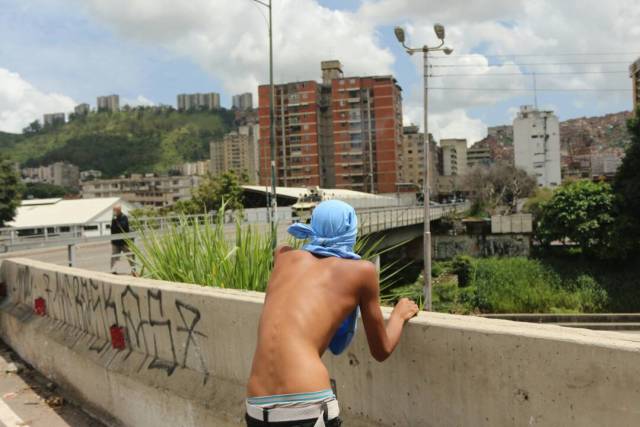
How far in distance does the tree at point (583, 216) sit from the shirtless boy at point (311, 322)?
37937mm

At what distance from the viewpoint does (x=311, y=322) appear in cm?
248

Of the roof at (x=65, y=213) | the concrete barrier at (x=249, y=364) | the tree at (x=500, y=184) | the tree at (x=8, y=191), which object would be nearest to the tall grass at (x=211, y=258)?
the concrete barrier at (x=249, y=364)

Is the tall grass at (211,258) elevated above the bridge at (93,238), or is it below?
above

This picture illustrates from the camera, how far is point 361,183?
385 feet

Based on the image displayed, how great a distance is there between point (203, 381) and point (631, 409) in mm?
2644

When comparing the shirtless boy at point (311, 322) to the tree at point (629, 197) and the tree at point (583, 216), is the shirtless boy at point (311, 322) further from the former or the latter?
the tree at point (583, 216)

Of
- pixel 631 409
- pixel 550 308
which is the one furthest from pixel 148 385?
pixel 550 308

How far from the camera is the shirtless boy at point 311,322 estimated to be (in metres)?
→ 2.38

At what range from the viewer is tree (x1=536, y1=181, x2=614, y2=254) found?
3741 cm

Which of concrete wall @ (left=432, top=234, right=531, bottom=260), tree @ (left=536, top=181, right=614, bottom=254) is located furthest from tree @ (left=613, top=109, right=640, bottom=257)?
concrete wall @ (left=432, top=234, right=531, bottom=260)

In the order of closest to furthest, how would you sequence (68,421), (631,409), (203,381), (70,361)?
(631,409) → (203,381) → (68,421) → (70,361)

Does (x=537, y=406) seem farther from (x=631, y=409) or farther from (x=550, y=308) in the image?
(x=550, y=308)

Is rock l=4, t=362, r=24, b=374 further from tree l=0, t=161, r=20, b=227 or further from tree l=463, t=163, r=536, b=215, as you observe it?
tree l=463, t=163, r=536, b=215

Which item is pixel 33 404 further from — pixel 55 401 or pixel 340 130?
pixel 340 130
